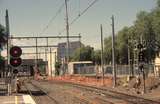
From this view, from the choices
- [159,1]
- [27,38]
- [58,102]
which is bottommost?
[58,102]

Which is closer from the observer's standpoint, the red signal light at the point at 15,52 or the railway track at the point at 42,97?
the railway track at the point at 42,97

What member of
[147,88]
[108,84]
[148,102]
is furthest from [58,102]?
[108,84]

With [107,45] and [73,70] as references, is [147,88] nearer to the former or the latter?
[73,70]

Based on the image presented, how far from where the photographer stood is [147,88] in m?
48.0

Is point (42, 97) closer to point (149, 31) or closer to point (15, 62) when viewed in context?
point (15, 62)

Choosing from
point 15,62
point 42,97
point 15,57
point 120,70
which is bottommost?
point 42,97

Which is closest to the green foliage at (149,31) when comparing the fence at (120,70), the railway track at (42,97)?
the fence at (120,70)

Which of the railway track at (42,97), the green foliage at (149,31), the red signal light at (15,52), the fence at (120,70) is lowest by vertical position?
the railway track at (42,97)

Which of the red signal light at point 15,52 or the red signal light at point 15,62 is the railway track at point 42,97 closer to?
the red signal light at point 15,62

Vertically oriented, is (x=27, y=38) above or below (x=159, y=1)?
below

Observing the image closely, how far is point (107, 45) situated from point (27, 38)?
6138cm

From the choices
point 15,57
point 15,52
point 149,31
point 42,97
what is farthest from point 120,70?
point 15,52

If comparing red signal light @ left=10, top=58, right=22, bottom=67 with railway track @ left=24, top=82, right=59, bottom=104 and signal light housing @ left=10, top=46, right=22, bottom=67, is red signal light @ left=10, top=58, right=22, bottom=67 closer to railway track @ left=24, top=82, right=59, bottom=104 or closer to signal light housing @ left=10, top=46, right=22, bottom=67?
signal light housing @ left=10, top=46, right=22, bottom=67

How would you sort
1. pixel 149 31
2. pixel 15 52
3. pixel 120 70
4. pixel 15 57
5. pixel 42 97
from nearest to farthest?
pixel 15 52 < pixel 15 57 < pixel 42 97 < pixel 120 70 < pixel 149 31
